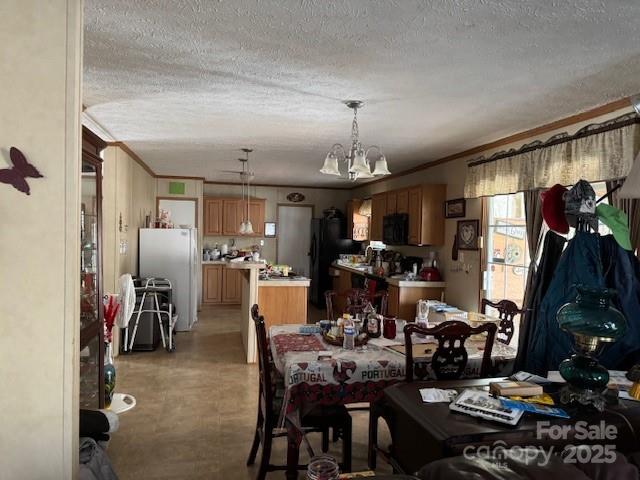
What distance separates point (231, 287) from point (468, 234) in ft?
15.7

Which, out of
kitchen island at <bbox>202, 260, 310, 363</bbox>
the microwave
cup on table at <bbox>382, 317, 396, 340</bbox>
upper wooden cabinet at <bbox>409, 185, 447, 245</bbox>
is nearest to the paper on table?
cup on table at <bbox>382, 317, 396, 340</bbox>

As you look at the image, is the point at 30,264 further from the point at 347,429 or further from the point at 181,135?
the point at 181,135

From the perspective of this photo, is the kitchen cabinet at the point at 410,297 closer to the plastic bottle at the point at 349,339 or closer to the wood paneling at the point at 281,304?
the wood paneling at the point at 281,304

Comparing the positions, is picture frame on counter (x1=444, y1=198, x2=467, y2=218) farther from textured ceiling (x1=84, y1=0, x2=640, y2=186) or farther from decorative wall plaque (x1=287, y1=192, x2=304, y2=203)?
decorative wall plaque (x1=287, y1=192, x2=304, y2=203)

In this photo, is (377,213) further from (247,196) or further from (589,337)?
(589,337)

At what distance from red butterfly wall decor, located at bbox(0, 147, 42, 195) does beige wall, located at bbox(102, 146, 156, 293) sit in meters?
2.82

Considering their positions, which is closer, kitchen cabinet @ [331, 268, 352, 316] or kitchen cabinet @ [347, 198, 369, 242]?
kitchen cabinet @ [331, 268, 352, 316]

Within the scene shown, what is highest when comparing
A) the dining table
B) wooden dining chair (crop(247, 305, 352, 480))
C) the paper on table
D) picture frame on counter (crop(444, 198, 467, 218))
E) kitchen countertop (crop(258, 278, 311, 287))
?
picture frame on counter (crop(444, 198, 467, 218))

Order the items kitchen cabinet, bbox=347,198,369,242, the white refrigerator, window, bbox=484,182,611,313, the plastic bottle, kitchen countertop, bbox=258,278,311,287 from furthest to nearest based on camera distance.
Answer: kitchen cabinet, bbox=347,198,369,242 < the white refrigerator < kitchen countertop, bbox=258,278,311,287 < window, bbox=484,182,611,313 < the plastic bottle

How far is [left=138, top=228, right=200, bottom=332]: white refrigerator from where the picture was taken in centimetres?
582

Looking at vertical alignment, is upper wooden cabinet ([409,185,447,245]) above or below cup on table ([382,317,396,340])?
above

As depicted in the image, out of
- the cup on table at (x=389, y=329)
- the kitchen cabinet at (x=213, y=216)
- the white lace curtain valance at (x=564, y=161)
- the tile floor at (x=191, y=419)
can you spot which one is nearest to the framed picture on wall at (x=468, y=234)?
the white lace curtain valance at (x=564, y=161)

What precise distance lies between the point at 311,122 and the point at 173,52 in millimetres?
1516

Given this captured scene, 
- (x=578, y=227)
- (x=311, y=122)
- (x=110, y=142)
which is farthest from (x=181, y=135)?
(x=578, y=227)
